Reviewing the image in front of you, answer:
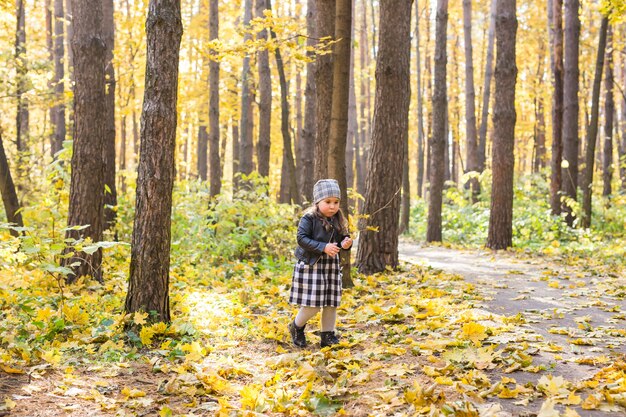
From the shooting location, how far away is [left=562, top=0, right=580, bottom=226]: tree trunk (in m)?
15.5

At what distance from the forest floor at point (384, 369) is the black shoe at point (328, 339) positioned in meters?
0.09

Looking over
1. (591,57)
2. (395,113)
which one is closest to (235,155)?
(591,57)

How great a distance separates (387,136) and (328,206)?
4170 mm

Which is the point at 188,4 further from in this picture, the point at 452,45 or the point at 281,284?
the point at 281,284

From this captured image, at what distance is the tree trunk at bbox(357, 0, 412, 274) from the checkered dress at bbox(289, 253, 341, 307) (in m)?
3.64

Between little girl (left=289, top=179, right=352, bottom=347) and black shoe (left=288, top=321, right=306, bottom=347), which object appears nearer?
little girl (left=289, top=179, right=352, bottom=347)

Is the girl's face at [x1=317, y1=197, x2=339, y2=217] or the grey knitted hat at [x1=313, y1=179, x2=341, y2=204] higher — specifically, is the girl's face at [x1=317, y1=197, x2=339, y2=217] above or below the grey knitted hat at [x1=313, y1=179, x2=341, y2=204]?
below

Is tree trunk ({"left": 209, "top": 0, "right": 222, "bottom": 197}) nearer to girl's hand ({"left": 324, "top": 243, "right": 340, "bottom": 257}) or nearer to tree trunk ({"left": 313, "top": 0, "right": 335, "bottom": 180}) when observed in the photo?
tree trunk ({"left": 313, "top": 0, "right": 335, "bottom": 180})

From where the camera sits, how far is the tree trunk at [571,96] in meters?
15.5

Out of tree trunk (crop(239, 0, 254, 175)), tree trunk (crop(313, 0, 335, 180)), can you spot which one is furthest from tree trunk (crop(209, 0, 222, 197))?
tree trunk (crop(313, 0, 335, 180))

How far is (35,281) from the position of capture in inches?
288

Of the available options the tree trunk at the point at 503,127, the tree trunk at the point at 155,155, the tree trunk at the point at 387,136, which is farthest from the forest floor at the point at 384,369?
the tree trunk at the point at 503,127

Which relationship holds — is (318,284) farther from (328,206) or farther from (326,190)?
(326,190)

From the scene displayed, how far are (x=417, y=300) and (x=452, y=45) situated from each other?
2862 centimetres
